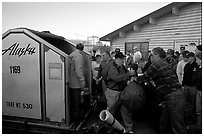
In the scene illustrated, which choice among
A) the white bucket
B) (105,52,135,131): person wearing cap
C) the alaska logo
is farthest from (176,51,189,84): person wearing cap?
the alaska logo

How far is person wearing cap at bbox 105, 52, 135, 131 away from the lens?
13.0 ft

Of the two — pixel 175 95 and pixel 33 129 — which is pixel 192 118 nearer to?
pixel 175 95

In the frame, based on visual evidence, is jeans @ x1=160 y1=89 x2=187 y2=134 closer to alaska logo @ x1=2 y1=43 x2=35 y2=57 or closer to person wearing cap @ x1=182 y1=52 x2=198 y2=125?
person wearing cap @ x1=182 y1=52 x2=198 y2=125

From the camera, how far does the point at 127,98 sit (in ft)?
12.7

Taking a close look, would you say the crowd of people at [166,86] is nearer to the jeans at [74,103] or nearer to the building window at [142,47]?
the jeans at [74,103]

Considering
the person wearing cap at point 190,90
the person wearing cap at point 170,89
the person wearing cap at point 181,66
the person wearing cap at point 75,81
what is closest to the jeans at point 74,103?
the person wearing cap at point 75,81

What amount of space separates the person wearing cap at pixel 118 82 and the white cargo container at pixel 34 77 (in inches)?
39.9

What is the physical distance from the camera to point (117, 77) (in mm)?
3938

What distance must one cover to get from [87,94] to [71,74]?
1.41 m

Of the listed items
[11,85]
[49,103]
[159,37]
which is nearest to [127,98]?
[49,103]

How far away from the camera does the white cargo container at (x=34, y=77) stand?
3764 mm

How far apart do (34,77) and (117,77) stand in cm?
176

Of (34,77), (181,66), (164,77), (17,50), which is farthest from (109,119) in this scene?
(181,66)

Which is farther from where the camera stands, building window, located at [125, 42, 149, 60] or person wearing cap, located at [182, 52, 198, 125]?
building window, located at [125, 42, 149, 60]
